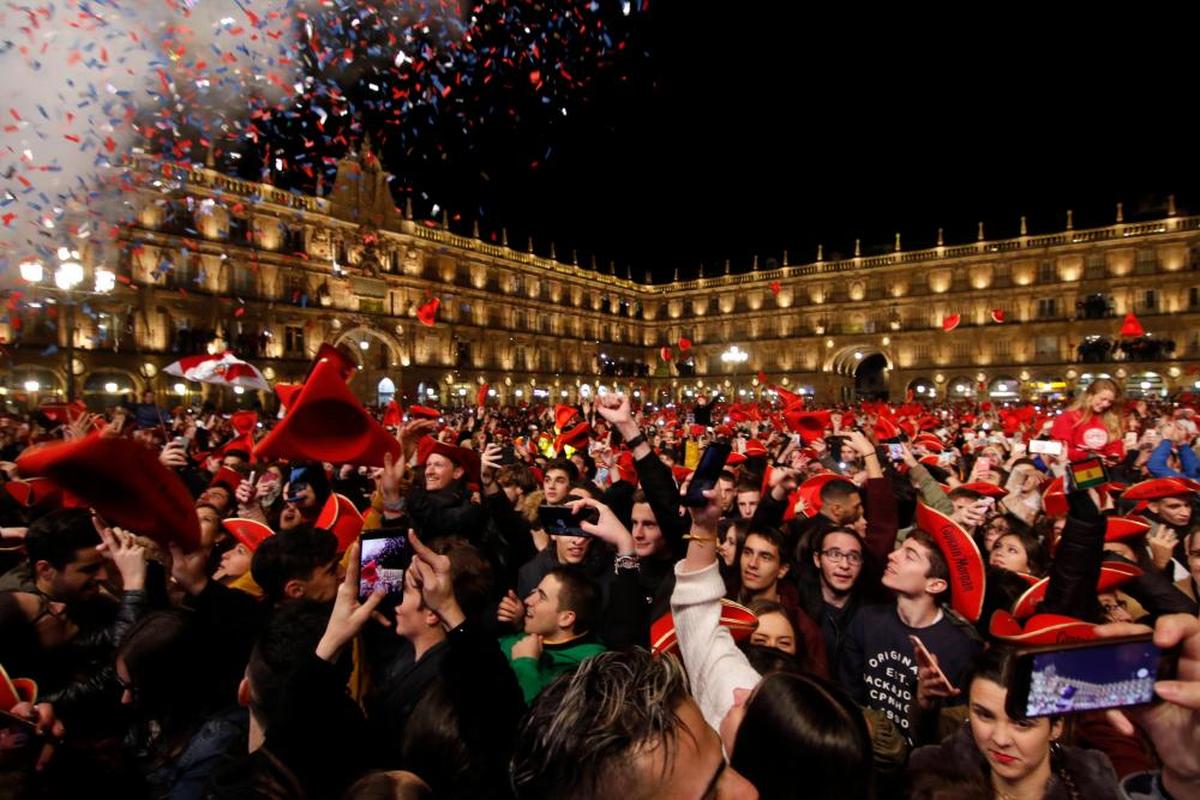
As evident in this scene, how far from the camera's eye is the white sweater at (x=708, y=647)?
7.00 feet

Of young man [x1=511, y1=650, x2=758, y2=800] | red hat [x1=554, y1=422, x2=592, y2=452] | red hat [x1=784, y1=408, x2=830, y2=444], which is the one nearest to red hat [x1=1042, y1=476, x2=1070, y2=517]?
red hat [x1=784, y1=408, x2=830, y2=444]

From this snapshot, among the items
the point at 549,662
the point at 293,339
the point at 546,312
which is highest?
the point at 546,312

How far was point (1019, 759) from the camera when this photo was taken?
6.83ft

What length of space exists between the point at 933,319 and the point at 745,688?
58.0m

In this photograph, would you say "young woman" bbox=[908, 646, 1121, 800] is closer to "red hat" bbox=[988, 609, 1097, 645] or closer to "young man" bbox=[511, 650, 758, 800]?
"red hat" bbox=[988, 609, 1097, 645]

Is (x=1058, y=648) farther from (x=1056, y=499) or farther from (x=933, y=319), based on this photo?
(x=933, y=319)

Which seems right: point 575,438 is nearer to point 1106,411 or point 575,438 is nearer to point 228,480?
point 228,480

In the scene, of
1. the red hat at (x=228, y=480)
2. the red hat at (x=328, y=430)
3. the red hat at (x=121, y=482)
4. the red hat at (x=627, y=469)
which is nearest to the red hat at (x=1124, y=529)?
the red hat at (x=627, y=469)

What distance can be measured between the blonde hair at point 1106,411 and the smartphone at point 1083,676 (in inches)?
271

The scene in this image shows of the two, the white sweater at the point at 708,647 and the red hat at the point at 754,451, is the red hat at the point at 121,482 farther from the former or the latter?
the red hat at the point at 754,451

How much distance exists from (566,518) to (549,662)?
2.15ft

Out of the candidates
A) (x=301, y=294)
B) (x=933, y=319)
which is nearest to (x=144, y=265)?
(x=301, y=294)

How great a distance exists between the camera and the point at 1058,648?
4.58ft

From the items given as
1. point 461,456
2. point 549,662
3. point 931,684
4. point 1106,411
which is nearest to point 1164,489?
point 1106,411
